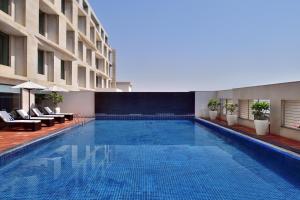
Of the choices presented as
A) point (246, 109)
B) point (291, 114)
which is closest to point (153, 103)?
point (246, 109)

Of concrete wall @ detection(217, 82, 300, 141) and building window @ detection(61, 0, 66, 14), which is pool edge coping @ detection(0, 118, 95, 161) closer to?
concrete wall @ detection(217, 82, 300, 141)

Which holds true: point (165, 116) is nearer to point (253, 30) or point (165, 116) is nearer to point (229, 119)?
point (229, 119)

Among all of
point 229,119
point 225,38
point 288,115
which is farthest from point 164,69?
point 288,115

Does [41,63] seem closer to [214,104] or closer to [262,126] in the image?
[214,104]

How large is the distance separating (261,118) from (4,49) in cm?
1317

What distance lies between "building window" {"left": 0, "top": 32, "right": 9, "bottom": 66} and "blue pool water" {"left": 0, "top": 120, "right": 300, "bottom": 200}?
20.8ft

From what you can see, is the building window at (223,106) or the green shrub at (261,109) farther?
the building window at (223,106)

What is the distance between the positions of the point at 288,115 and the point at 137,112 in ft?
46.6

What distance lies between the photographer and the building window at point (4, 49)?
1370 centimetres

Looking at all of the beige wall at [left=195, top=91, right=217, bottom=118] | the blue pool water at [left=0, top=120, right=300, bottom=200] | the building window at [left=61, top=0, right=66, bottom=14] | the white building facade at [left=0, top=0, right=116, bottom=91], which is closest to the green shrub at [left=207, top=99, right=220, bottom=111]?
the beige wall at [left=195, top=91, right=217, bottom=118]

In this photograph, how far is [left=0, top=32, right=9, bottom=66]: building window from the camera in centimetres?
1370

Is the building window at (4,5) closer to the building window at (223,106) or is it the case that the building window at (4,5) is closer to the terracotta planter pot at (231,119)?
the terracotta planter pot at (231,119)

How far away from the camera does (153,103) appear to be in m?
23.1

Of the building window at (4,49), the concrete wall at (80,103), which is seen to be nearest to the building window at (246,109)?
the concrete wall at (80,103)
